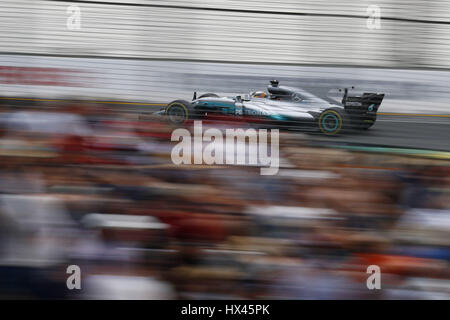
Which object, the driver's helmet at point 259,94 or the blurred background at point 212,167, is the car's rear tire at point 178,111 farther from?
the driver's helmet at point 259,94

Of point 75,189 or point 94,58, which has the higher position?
point 94,58

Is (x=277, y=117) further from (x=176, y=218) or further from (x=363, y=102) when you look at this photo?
(x=176, y=218)

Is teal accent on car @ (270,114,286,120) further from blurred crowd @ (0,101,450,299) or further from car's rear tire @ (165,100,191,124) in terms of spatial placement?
car's rear tire @ (165,100,191,124)

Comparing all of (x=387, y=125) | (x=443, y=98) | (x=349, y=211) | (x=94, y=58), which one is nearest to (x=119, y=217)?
(x=94, y=58)

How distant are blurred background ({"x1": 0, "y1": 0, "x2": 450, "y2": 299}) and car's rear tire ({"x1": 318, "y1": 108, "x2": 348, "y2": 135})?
0.19 feet

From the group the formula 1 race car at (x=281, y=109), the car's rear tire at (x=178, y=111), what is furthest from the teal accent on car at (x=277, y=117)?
the car's rear tire at (x=178, y=111)

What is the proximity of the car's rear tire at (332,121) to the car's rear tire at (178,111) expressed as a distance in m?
0.66

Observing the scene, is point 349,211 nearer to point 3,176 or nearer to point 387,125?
point 387,125

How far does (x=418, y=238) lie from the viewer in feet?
8.85

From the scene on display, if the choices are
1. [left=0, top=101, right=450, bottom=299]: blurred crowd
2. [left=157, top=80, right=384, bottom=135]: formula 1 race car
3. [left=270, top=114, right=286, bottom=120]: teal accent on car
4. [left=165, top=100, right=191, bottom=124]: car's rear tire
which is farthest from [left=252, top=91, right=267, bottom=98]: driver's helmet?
[left=165, top=100, right=191, bottom=124]: car's rear tire

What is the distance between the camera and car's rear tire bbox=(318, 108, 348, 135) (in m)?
2.69
